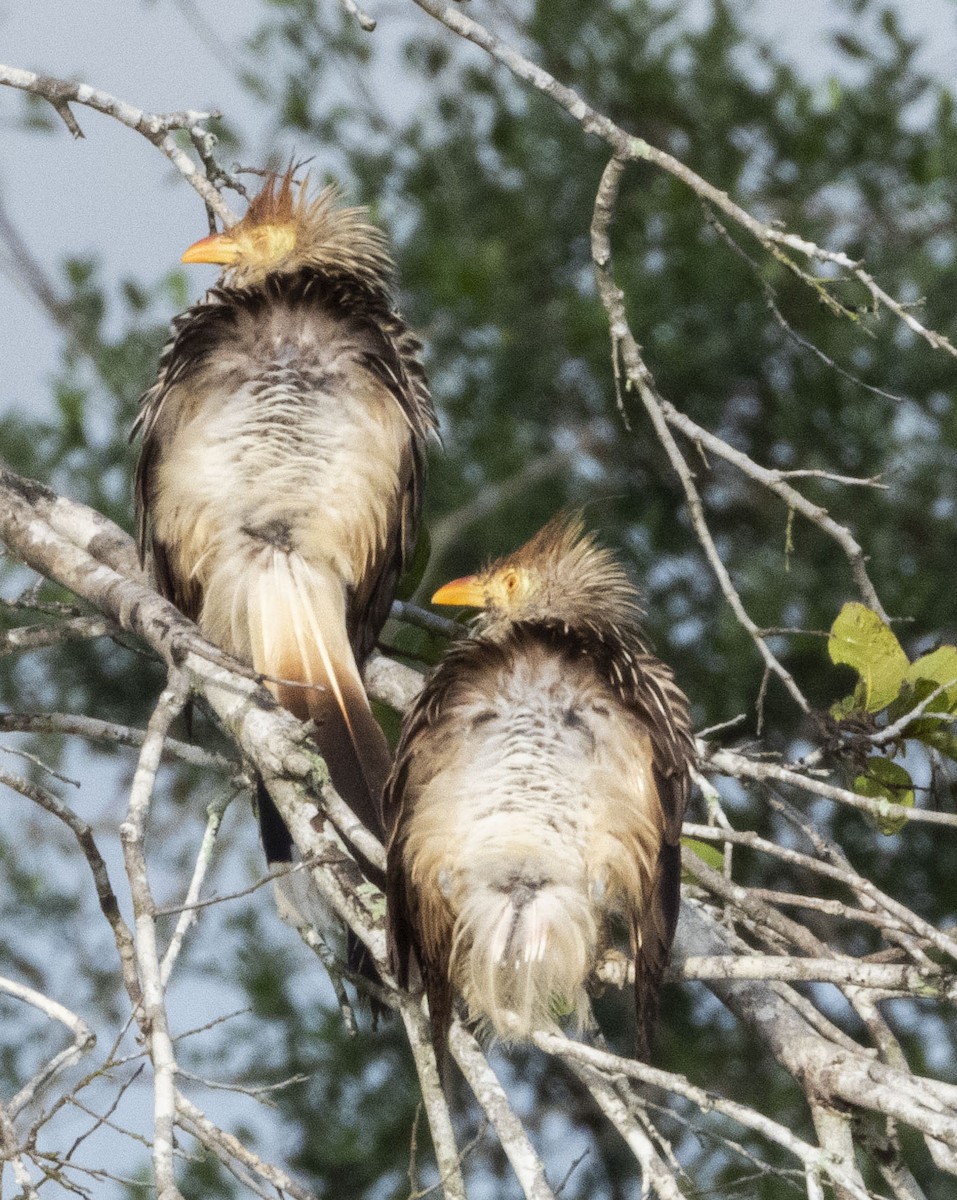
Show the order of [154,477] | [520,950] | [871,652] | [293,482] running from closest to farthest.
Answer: [520,950], [871,652], [293,482], [154,477]

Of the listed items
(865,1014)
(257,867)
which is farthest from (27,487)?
(257,867)

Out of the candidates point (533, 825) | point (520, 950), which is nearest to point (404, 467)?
point (533, 825)

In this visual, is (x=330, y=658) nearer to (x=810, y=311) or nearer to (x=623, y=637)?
(x=623, y=637)

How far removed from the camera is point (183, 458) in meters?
4.18

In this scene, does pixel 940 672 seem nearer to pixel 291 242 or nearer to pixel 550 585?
pixel 550 585

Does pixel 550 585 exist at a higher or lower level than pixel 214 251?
lower

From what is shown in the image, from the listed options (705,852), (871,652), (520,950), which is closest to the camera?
(520,950)

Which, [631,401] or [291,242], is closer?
[291,242]

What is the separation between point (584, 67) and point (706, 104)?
58 centimetres

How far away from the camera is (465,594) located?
4141mm

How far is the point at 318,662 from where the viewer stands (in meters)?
4.04

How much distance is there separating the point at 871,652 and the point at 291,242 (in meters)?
2.06

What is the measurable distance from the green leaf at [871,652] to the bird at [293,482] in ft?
3.52

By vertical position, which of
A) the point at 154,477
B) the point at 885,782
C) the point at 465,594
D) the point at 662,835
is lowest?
the point at 662,835
